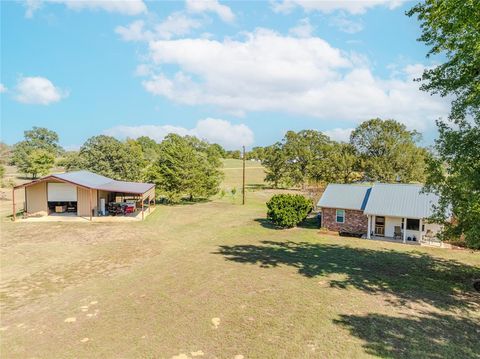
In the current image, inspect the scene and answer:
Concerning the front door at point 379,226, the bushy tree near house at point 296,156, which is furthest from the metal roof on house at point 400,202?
the bushy tree near house at point 296,156

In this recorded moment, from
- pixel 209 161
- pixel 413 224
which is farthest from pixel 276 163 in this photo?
pixel 413 224

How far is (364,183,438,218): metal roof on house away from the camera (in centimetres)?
2270

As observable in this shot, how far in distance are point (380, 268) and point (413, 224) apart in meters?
9.24

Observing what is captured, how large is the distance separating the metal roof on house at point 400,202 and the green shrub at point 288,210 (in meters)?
5.09

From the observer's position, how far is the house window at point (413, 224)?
23.2 m

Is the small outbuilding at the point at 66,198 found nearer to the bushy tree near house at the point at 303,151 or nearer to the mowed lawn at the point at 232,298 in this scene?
the mowed lawn at the point at 232,298

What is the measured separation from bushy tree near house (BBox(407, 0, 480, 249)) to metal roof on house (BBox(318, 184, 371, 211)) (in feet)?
37.2

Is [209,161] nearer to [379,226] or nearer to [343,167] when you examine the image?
[343,167]

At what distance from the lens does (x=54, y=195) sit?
98.3ft

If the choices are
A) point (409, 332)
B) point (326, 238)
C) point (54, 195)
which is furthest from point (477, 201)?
point (54, 195)

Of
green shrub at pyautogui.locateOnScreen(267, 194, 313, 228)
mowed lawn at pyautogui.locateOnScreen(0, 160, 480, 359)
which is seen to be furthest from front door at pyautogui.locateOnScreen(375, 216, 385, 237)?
green shrub at pyautogui.locateOnScreen(267, 194, 313, 228)

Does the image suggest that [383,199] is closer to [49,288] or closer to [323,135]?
[49,288]

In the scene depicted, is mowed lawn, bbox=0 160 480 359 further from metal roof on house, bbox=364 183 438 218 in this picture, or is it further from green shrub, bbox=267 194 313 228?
green shrub, bbox=267 194 313 228

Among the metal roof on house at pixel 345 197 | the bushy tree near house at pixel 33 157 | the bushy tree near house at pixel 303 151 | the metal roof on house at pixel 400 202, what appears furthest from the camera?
the bushy tree near house at pixel 33 157
